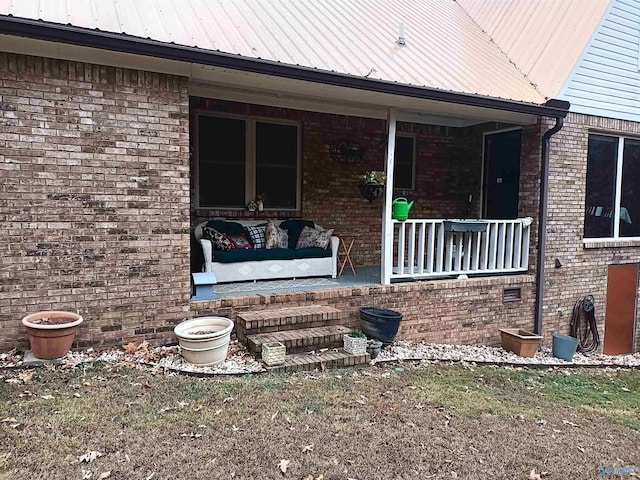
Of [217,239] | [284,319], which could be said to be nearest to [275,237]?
[217,239]

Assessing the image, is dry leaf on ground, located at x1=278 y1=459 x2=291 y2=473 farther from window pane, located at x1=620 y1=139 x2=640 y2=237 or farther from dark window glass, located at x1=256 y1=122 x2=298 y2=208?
window pane, located at x1=620 y1=139 x2=640 y2=237

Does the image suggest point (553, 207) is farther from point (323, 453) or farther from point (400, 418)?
point (323, 453)

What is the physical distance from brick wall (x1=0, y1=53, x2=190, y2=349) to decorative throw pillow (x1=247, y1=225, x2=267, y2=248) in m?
Result: 2.03

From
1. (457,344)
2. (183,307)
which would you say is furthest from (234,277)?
(457,344)

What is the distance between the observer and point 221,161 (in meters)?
7.11

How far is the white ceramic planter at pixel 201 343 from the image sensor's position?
4309mm

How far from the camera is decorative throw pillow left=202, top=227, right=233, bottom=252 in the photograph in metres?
6.24

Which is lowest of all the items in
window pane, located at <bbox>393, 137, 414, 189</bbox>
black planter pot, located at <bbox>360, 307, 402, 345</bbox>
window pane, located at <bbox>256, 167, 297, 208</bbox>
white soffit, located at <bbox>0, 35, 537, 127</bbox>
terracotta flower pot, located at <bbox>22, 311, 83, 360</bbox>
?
black planter pot, located at <bbox>360, 307, 402, 345</bbox>

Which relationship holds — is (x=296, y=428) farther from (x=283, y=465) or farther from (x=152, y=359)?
(x=152, y=359)

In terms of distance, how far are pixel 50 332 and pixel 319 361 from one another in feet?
8.21

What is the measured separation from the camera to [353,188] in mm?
8094

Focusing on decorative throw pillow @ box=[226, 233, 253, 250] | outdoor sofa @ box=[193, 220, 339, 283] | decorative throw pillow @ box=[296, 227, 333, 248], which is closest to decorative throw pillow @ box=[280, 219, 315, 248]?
outdoor sofa @ box=[193, 220, 339, 283]

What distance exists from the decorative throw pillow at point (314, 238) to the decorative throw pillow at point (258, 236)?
21.7 inches

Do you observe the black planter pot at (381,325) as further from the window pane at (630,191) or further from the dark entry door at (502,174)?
the window pane at (630,191)
